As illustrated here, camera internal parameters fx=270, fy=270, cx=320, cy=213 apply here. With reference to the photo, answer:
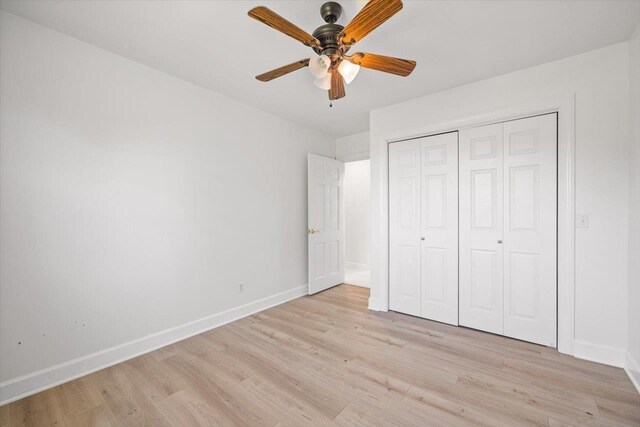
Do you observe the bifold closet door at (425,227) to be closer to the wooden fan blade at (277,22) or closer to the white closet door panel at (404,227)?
the white closet door panel at (404,227)

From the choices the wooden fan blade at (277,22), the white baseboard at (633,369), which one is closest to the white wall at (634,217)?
the white baseboard at (633,369)

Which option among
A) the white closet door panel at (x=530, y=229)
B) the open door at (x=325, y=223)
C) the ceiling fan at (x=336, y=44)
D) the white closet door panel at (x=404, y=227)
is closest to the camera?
the ceiling fan at (x=336, y=44)

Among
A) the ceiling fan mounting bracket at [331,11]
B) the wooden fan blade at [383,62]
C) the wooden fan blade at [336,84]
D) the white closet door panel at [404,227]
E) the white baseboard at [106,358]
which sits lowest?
the white baseboard at [106,358]

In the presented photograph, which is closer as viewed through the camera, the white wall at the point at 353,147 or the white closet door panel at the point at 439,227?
the white closet door panel at the point at 439,227

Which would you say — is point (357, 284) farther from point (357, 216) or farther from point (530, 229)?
point (530, 229)

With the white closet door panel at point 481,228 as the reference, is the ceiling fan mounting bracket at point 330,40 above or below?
above

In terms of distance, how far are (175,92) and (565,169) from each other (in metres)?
3.69

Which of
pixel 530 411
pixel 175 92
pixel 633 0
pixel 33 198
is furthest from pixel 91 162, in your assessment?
pixel 633 0

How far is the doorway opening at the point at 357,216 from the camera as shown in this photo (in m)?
5.86

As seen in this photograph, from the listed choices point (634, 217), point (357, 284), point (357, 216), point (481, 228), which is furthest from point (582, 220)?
point (357, 216)

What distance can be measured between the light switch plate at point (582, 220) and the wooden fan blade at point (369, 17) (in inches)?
91.7

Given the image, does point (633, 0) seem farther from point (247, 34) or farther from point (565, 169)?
point (247, 34)

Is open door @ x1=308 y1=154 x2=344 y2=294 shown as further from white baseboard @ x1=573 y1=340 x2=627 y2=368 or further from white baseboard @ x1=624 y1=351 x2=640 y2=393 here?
white baseboard @ x1=624 y1=351 x2=640 y2=393

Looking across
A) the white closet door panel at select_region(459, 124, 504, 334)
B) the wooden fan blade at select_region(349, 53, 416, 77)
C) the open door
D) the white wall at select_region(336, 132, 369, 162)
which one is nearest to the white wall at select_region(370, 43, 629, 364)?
the white closet door panel at select_region(459, 124, 504, 334)
